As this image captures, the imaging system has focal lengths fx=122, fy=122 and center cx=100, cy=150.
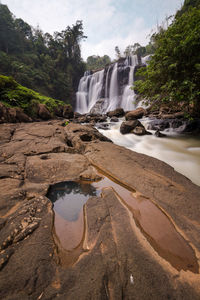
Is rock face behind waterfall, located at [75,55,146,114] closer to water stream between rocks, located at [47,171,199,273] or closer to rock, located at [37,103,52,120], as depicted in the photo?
rock, located at [37,103,52,120]

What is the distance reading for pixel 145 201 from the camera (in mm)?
1708

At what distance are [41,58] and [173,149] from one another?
115ft

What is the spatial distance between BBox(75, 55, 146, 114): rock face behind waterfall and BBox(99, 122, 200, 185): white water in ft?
47.0

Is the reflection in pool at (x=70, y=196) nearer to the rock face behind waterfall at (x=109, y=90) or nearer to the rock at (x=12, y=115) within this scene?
the rock at (x=12, y=115)

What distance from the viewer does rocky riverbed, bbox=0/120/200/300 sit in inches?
32.3

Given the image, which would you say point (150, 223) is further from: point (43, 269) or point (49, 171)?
point (49, 171)

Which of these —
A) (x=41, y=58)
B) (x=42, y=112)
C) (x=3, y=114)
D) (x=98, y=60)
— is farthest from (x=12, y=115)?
(x=98, y=60)

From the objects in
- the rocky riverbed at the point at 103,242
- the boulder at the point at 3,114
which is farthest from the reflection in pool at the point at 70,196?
the boulder at the point at 3,114

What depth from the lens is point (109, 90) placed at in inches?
972

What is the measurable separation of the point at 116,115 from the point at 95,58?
6156 centimetres

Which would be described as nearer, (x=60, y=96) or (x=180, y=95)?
(x=180, y=95)

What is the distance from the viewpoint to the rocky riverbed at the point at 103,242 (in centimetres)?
82

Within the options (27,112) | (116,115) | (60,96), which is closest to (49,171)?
(27,112)

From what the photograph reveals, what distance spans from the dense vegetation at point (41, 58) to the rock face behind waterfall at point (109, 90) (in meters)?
3.89
